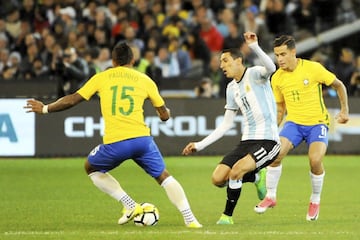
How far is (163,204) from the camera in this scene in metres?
14.2

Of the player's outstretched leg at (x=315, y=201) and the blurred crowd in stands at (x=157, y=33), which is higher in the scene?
the blurred crowd in stands at (x=157, y=33)

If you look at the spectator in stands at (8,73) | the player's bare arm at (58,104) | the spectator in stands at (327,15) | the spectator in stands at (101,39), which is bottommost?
the spectator in stands at (8,73)

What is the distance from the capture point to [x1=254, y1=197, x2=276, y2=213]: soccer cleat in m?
12.8

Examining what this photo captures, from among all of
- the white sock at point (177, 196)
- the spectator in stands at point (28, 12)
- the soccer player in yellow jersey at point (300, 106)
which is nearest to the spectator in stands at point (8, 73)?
the spectator in stands at point (28, 12)

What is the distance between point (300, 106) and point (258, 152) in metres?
1.39

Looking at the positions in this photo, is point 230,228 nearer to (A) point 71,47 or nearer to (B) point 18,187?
(B) point 18,187

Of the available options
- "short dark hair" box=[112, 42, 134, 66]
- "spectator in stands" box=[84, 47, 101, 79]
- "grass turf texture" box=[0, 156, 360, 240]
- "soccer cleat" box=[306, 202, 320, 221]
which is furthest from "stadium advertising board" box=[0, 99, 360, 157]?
"short dark hair" box=[112, 42, 134, 66]

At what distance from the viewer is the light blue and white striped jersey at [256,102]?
467 inches

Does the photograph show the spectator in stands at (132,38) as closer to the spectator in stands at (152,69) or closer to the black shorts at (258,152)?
the spectator in stands at (152,69)

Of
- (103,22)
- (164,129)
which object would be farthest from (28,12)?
(164,129)

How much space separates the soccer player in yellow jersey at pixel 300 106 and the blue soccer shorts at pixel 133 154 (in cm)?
181

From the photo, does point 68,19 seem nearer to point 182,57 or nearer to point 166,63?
point 166,63

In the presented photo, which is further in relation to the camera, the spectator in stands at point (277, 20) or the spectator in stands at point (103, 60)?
the spectator in stands at point (277, 20)

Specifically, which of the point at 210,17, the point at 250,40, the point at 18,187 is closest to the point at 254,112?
the point at 250,40
